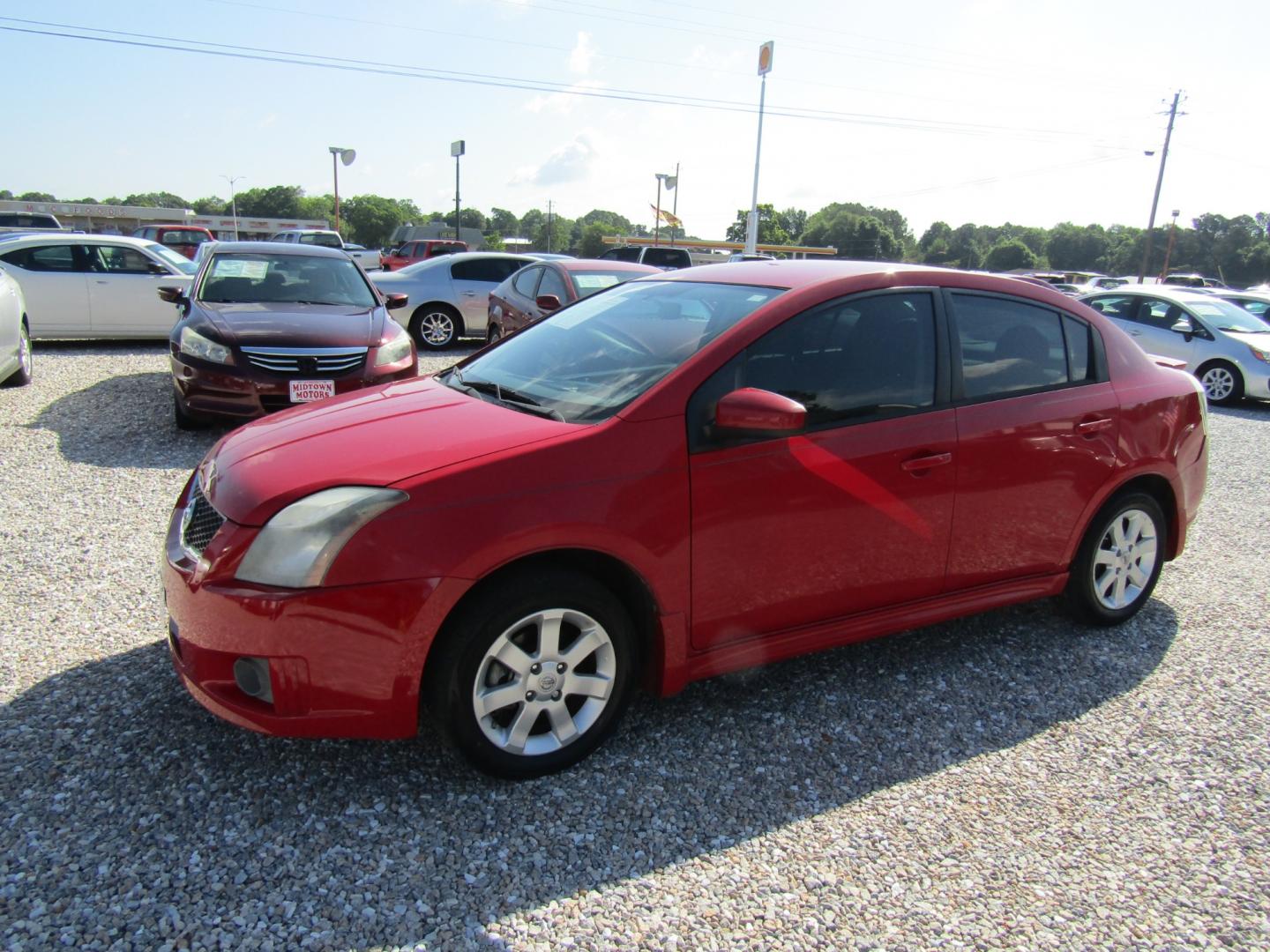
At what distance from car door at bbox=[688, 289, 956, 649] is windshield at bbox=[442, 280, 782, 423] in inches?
9.0

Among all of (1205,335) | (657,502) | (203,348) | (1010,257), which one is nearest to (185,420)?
(203,348)

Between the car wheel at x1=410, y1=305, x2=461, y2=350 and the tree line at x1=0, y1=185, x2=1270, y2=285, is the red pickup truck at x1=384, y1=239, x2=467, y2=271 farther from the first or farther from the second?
the tree line at x1=0, y1=185, x2=1270, y2=285

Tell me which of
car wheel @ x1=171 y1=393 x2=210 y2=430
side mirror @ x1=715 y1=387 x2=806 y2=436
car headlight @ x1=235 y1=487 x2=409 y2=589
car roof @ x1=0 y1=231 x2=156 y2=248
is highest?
car roof @ x1=0 y1=231 x2=156 y2=248

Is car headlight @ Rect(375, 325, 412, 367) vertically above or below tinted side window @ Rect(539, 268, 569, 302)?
below

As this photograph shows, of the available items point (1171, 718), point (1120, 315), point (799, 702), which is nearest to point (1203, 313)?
point (1120, 315)

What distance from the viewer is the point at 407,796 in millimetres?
2656

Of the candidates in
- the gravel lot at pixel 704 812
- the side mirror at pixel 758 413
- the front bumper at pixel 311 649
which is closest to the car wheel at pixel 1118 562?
the gravel lot at pixel 704 812

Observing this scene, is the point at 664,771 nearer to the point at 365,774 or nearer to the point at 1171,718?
the point at 365,774

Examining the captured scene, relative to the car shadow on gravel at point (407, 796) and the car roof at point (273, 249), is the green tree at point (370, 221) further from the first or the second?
the car shadow on gravel at point (407, 796)

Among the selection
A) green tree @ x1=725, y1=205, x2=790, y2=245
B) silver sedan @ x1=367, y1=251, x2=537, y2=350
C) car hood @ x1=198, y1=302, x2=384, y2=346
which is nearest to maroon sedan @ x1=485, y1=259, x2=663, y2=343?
car hood @ x1=198, y1=302, x2=384, y2=346

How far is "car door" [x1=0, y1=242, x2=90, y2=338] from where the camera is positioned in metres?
10.8

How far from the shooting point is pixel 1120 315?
41.8 ft

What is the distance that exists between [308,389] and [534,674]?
4.54m

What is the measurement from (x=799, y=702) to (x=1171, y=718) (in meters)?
1.44
